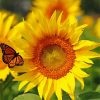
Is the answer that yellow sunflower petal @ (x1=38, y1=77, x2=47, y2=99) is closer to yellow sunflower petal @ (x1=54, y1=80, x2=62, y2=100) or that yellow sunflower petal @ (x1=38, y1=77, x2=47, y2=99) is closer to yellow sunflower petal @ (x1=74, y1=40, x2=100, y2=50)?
yellow sunflower petal @ (x1=54, y1=80, x2=62, y2=100)

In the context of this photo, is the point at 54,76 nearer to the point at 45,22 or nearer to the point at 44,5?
the point at 45,22

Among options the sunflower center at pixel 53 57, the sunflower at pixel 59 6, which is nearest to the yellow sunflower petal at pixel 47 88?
the sunflower center at pixel 53 57

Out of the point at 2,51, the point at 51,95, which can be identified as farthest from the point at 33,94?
the point at 2,51

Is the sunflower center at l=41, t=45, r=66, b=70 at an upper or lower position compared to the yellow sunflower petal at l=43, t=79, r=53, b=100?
upper

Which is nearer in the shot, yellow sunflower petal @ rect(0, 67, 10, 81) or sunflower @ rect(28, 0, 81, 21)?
yellow sunflower petal @ rect(0, 67, 10, 81)

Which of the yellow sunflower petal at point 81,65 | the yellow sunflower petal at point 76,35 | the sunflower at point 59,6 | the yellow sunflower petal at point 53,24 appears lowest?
the yellow sunflower petal at point 81,65

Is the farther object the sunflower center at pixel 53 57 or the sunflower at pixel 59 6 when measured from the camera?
the sunflower at pixel 59 6

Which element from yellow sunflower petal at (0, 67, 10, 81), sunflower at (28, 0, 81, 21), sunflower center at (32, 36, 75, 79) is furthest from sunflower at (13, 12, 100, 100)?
sunflower at (28, 0, 81, 21)

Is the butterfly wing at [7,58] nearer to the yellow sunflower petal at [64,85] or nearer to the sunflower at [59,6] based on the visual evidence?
the yellow sunflower petal at [64,85]

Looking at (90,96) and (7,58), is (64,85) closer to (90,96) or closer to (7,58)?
(90,96)

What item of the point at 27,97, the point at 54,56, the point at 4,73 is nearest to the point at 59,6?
the point at 54,56
